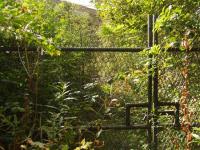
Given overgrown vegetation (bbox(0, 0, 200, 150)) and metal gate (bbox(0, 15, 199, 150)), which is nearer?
overgrown vegetation (bbox(0, 0, 200, 150))

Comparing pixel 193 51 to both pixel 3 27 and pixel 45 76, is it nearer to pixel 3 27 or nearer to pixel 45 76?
pixel 45 76

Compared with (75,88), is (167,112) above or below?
below

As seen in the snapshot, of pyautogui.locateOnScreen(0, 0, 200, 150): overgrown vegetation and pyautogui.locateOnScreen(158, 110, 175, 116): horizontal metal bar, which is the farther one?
pyautogui.locateOnScreen(158, 110, 175, 116): horizontal metal bar

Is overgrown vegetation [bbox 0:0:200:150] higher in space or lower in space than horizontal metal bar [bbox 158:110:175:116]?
higher

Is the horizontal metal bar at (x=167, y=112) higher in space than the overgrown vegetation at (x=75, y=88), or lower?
lower

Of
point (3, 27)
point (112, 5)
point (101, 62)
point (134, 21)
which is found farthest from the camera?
Answer: point (112, 5)

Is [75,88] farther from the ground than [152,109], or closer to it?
farther from the ground

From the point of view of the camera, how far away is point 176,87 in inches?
185

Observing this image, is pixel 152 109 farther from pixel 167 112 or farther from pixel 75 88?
pixel 75 88

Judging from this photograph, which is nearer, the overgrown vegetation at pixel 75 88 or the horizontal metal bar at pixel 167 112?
the overgrown vegetation at pixel 75 88

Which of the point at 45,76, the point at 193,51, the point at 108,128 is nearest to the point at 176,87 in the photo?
the point at 193,51

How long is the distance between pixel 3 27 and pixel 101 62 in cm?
287

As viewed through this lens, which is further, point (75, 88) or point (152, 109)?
point (75, 88)

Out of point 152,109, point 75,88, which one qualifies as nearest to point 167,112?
point 152,109
